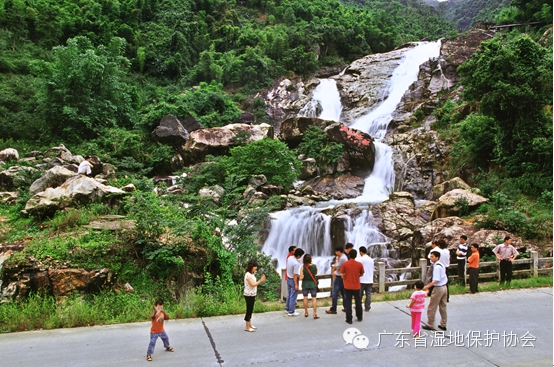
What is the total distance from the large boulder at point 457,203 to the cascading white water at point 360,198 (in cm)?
241

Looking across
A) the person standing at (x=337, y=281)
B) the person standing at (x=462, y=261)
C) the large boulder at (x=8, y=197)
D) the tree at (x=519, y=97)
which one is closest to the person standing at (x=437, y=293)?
the person standing at (x=337, y=281)

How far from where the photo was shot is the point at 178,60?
119ft

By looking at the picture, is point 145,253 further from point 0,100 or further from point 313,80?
point 313,80

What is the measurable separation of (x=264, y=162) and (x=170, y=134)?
7241mm

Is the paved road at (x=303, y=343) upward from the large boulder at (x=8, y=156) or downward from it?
downward

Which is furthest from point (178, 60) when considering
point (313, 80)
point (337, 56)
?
point (337, 56)

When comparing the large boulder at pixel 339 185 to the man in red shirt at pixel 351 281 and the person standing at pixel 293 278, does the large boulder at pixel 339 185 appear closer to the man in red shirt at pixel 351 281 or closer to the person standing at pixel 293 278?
the person standing at pixel 293 278

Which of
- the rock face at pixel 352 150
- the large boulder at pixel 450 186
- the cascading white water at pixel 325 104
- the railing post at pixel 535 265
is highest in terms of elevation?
the cascading white water at pixel 325 104

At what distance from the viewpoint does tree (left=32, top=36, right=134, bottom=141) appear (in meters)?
21.0

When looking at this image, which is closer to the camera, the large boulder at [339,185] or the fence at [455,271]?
the fence at [455,271]

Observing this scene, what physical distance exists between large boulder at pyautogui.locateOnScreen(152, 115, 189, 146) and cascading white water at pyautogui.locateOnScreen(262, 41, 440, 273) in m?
9.68

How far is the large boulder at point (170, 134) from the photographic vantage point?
22750 mm

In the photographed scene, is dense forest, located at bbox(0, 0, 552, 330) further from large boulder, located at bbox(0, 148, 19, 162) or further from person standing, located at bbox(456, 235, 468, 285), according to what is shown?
person standing, located at bbox(456, 235, 468, 285)

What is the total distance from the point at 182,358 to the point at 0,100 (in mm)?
23945
